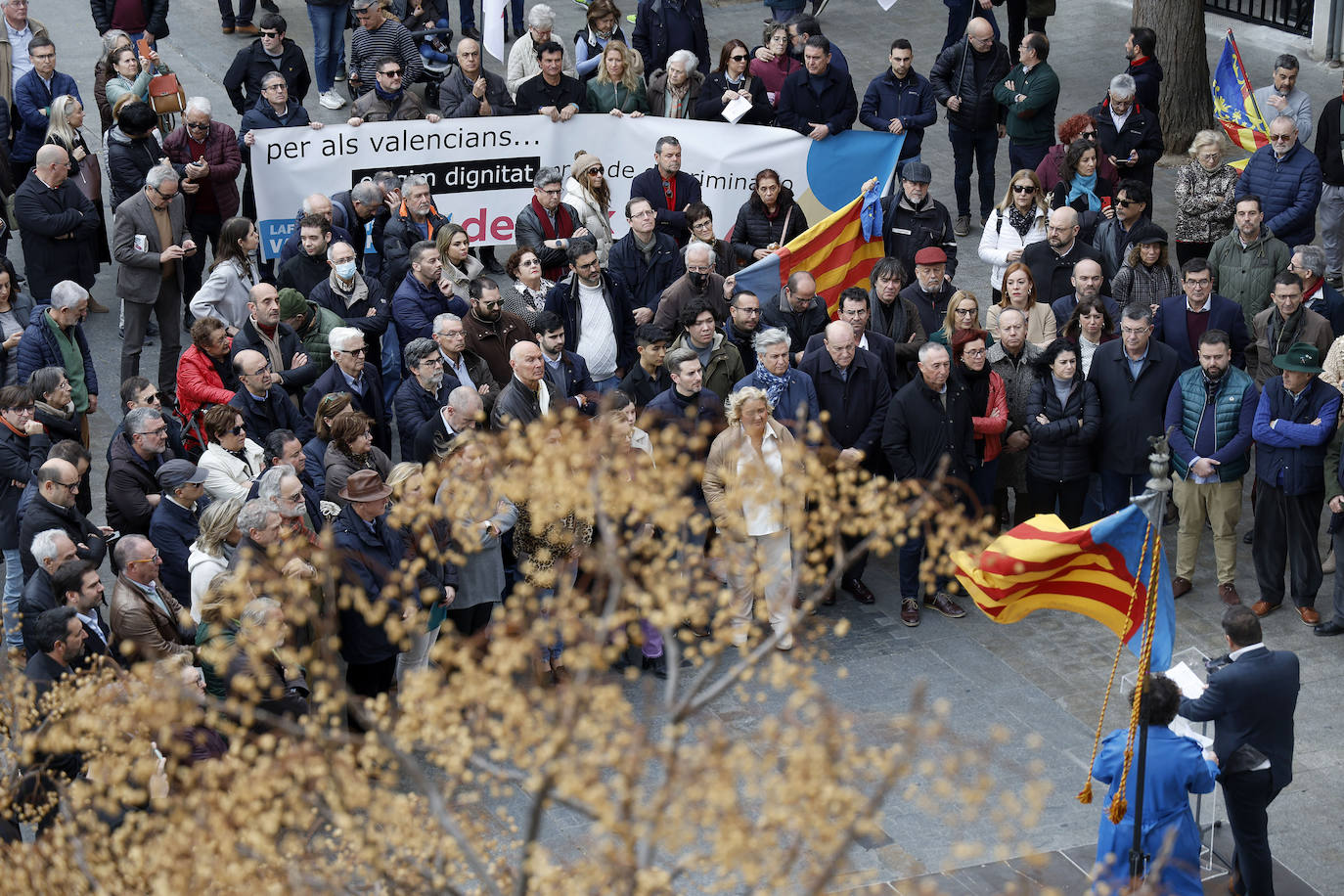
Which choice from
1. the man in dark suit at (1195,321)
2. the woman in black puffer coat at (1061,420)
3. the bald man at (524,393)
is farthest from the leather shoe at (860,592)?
the man in dark suit at (1195,321)

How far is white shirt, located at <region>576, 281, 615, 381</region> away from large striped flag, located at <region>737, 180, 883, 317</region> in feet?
4.37

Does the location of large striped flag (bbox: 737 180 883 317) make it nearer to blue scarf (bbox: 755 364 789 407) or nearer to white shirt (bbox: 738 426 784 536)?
blue scarf (bbox: 755 364 789 407)

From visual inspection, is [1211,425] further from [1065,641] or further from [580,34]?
[580,34]

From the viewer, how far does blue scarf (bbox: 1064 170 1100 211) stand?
1639 centimetres

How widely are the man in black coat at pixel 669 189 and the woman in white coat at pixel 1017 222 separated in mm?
2623

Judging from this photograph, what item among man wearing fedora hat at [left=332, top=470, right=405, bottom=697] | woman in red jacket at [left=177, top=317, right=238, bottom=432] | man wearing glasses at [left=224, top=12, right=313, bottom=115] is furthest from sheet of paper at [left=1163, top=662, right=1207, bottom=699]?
man wearing glasses at [left=224, top=12, right=313, bottom=115]

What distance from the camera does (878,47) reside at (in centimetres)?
2436

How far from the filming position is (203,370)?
13234 millimetres

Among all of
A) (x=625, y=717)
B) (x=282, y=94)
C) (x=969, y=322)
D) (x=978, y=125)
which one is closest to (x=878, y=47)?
(x=978, y=125)

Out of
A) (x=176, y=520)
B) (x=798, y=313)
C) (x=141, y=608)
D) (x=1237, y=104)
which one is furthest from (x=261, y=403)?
(x=1237, y=104)

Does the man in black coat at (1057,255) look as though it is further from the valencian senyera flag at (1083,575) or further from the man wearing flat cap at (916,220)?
the valencian senyera flag at (1083,575)

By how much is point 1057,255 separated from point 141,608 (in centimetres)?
800

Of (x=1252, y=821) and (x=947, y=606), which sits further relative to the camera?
(x=947, y=606)

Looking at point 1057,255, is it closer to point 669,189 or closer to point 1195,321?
point 1195,321
